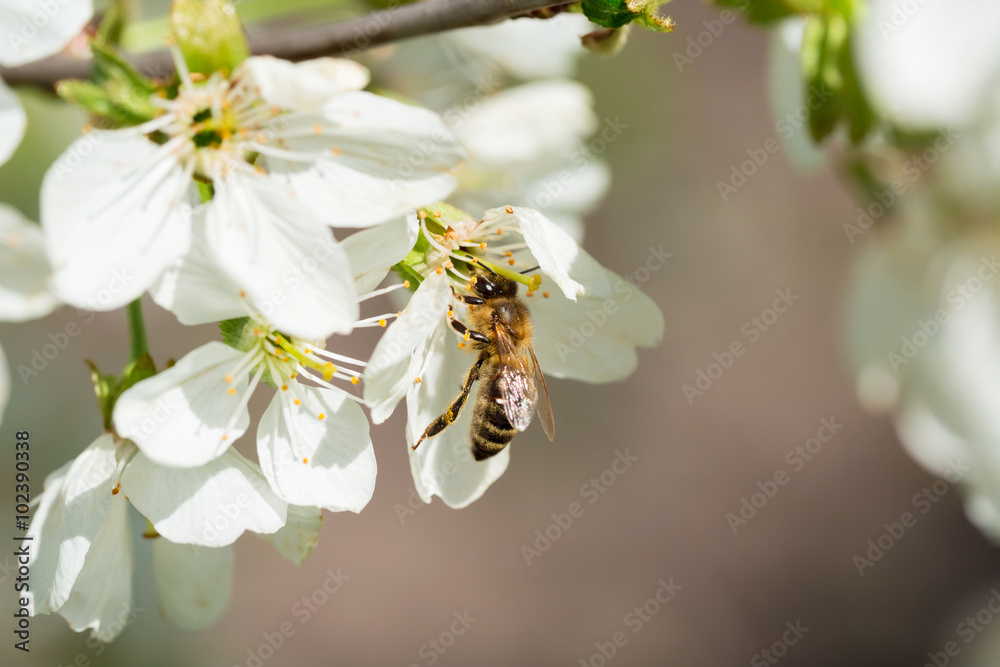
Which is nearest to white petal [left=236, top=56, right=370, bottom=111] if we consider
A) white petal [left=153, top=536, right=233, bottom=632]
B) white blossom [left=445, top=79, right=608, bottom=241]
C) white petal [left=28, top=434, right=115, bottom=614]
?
white petal [left=28, top=434, right=115, bottom=614]

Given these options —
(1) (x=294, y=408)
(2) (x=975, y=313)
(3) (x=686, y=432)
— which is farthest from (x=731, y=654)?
(1) (x=294, y=408)

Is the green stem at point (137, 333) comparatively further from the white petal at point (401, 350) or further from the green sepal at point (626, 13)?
the green sepal at point (626, 13)

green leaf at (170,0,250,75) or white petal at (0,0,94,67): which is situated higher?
white petal at (0,0,94,67)

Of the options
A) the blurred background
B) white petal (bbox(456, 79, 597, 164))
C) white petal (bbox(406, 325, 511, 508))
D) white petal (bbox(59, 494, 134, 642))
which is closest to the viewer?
white petal (bbox(59, 494, 134, 642))

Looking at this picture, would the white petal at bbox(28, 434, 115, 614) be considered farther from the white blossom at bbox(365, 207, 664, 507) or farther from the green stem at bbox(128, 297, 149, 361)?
the white blossom at bbox(365, 207, 664, 507)

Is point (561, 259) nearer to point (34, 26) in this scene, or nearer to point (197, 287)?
point (197, 287)

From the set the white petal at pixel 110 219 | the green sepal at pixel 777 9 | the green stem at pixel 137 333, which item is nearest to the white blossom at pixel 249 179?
the white petal at pixel 110 219
